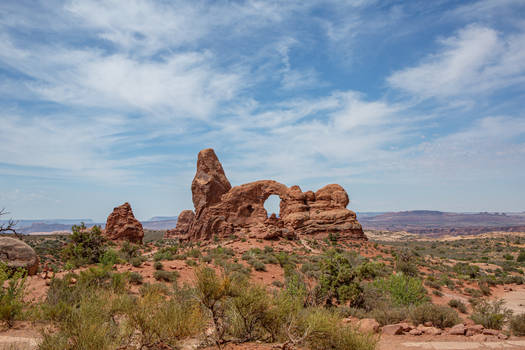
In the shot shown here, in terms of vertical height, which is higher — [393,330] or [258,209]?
[258,209]

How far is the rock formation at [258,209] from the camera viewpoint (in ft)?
106

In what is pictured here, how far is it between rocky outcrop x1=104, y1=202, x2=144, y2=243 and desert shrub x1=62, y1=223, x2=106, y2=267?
12456mm

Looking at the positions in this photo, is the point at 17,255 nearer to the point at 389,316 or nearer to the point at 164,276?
the point at 164,276

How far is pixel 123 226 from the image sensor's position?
33.4 meters

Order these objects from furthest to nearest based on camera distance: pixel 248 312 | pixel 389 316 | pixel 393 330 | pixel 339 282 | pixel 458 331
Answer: pixel 339 282, pixel 389 316, pixel 393 330, pixel 458 331, pixel 248 312

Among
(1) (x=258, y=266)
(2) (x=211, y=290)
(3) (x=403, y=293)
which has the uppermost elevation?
(2) (x=211, y=290)

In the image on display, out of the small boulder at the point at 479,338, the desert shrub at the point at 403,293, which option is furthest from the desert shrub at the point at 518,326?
the desert shrub at the point at 403,293

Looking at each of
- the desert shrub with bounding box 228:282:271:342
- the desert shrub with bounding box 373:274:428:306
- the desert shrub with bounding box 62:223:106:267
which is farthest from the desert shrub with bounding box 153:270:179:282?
the desert shrub with bounding box 373:274:428:306

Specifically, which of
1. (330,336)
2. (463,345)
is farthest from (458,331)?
(330,336)

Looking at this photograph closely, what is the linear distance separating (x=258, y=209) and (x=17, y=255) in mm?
25503

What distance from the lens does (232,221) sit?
115ft

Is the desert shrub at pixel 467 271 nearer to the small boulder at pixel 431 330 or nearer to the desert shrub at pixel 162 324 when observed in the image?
the small boulder at pixel 431 330

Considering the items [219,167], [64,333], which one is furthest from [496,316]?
[219,167]

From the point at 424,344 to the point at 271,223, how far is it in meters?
25.9
